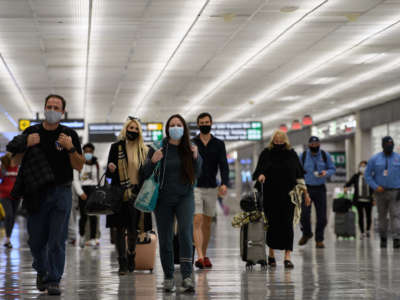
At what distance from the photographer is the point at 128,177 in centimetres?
780

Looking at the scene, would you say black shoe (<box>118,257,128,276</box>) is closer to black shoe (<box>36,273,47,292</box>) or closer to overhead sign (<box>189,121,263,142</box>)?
black shoe (<box>36,273,47,292</box>)

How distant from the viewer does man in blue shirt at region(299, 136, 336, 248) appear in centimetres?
1201

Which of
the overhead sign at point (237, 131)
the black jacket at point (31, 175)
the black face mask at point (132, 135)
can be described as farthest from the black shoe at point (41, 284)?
the overhead sign at point (237, 131)

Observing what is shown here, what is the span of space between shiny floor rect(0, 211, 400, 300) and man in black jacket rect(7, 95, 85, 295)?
0.27 m

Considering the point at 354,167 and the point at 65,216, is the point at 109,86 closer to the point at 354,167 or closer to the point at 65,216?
the point at 354,167

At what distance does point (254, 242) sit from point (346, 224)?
7272mm

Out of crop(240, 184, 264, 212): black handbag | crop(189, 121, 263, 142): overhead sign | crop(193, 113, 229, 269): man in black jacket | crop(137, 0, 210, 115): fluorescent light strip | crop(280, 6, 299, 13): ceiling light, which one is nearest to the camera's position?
crop(193, 113, 229, 269): man in black jacket

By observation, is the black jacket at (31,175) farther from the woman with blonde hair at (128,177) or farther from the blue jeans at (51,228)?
the woman with blonde hair at (128,177)

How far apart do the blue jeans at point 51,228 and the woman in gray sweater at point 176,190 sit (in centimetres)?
75

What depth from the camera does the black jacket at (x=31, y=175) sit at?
234 inches

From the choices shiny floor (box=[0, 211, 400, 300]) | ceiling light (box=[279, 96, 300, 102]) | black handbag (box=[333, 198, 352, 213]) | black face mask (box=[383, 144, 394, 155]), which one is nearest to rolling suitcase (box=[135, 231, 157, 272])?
shiny floor (box=[0, 211, 400, 300])

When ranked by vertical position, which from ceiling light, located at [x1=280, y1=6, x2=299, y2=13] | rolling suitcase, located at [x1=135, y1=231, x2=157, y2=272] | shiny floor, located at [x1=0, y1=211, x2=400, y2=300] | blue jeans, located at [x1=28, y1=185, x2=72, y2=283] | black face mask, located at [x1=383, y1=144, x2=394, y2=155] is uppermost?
ceiling light, located at [x1=280, y1=6, x2=299, y2=13]

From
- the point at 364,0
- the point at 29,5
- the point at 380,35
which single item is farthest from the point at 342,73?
the point at 29,5

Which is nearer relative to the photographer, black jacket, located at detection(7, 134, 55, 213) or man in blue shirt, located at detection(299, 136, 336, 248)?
black jacket, located at detection(7, 134, 55, 213)
